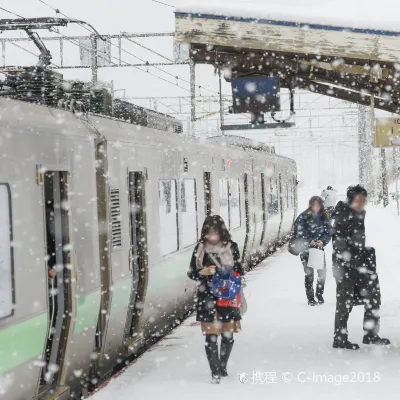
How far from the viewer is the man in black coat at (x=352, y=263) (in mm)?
7203

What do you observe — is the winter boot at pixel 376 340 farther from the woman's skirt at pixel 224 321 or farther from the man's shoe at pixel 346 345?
the woman's skirt at pixel 224 321

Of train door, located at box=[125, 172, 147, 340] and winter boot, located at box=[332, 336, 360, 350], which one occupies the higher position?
train door, located at box=[125, 172, 147, 340]

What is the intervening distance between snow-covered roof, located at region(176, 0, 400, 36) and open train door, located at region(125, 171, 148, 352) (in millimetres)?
1843

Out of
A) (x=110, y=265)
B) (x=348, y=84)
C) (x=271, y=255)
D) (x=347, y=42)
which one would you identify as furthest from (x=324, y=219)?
(x=271, y=255)

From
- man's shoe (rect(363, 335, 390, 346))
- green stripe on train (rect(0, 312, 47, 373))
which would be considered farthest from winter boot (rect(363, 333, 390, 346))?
green stripe on train (rect(0, 312, 47, 373))

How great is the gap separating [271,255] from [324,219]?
7.77m

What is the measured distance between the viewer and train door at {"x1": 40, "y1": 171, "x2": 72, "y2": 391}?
5.61 m

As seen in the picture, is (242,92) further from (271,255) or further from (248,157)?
(271,255)

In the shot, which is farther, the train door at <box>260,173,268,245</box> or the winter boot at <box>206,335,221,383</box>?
the train door at <box>260,173,268,245</box>

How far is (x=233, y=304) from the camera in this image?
20.5 ft

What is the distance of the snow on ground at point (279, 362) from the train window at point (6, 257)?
4.97ft

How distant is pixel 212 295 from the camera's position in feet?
20.5

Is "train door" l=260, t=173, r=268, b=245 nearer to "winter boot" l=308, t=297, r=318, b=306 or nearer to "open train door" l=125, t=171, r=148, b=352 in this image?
"winter boot" l=308, t=297, r=318, b=306

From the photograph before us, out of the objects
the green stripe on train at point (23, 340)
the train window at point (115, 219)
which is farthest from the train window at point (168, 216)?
the green stripe on train at point (23, 340)
